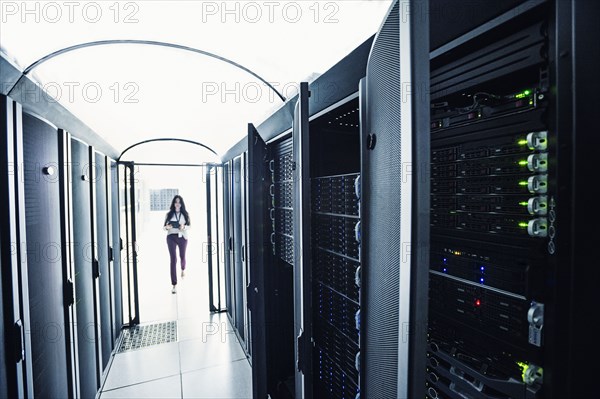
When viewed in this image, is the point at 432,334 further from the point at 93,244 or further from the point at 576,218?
the point at 93,244

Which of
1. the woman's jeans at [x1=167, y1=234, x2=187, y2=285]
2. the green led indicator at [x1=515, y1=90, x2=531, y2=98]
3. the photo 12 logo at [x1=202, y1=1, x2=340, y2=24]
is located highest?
the photo 12 logo at [x1=202, y1=1, x2=340, y2=24]

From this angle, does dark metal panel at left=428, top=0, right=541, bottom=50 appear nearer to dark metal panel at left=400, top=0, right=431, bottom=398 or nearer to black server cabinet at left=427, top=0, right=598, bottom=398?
black server cabinet at left=427, top=0, right=598, bottom=398

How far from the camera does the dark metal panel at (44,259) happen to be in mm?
1309

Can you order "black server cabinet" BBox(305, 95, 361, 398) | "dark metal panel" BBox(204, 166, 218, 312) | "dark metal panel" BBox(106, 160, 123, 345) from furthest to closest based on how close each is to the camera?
1. "dark metal panel" BBox(204, 166, 218, 312)
2. "dark metal panel" BBox(106, 160, 123, 345)
3. "black server cabinet" BBox(305, 95, 361, 398)

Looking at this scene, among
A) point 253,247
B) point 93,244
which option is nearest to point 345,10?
point 253,247

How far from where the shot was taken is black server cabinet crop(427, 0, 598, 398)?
0.51m

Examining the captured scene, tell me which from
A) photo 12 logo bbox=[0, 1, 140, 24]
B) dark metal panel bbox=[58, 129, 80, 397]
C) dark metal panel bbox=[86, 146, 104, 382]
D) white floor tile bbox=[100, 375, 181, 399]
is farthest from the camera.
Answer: white floor tile bbox=[100, 375, 181, 399]

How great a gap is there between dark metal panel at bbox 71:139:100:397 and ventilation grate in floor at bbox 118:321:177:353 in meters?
0.93

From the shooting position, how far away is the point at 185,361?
292 cm

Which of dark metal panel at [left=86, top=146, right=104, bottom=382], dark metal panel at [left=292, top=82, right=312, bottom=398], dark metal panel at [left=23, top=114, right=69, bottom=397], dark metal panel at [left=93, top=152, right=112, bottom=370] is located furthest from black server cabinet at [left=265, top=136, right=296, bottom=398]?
dark metal panel at [left=93, top=152, right=112, bottom=370]

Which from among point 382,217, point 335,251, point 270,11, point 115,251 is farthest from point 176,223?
point 382,217

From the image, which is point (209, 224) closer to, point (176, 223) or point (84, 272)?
point (176, 223)

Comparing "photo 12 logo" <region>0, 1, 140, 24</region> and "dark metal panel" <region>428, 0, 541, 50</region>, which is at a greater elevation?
"photo 12 logo" <region>0, 1, 140, 24</region>

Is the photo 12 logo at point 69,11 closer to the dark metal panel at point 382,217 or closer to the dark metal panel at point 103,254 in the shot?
the dark metal panel at point 103,254
